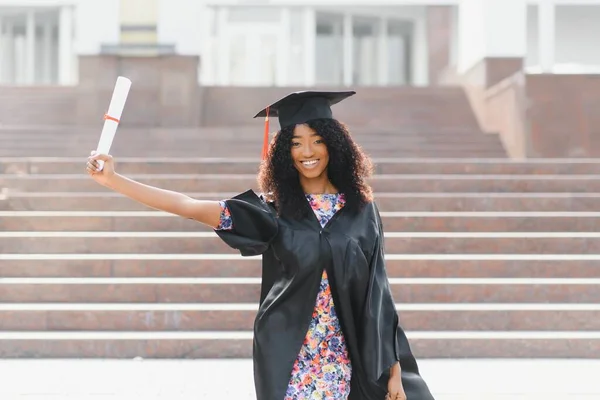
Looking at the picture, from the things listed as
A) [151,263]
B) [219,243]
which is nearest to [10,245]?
[151,263]

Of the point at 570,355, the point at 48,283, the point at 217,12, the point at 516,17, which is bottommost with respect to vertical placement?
the point at 570,355

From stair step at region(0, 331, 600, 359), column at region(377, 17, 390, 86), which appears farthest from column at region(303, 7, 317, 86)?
stair step at region(0, 331, 600, 359)

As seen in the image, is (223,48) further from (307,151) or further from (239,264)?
(307,151)

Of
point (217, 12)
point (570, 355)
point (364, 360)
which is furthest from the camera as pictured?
point (217, 12)

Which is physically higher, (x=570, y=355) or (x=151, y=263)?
(x=151, y=263)

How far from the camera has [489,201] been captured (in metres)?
8.56

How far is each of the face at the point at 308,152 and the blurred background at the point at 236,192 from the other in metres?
2.75

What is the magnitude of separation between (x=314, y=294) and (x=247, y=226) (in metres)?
0.33

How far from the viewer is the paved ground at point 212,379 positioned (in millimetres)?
5027

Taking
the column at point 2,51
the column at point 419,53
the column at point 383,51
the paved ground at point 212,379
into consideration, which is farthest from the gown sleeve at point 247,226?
the column at point 2,51

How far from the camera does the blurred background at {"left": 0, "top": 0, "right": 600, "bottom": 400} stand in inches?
241

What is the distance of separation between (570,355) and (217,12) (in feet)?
65.6

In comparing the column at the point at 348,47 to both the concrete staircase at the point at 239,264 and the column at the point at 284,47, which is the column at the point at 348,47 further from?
the concrete staircase at the point at 239,264

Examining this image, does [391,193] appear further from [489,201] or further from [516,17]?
[516,17]
